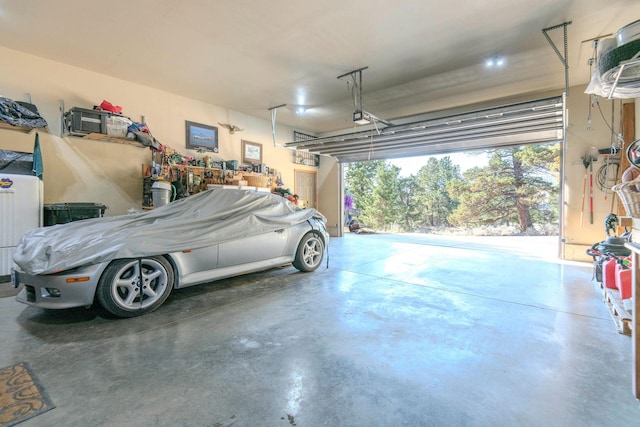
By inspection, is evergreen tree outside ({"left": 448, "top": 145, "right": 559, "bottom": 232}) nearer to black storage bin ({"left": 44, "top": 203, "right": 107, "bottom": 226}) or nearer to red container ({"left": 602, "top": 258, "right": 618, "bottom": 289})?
red container ({"left": 602, "top": 258, "right": 618, "bottom": 289})

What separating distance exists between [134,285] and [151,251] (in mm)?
347

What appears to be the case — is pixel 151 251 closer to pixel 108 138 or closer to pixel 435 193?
pixel 108 138

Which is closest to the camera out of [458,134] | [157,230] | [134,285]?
[134,285]

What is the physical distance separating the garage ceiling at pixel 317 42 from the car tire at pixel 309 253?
2782 millimetres

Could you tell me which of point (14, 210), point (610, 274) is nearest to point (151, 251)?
point (14, 210)

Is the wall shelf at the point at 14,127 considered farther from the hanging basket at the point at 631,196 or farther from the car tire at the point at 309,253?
the hanging basket at the point at 631,196

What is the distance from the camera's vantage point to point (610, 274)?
3020 mm

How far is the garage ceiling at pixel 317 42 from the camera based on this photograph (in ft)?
10.8

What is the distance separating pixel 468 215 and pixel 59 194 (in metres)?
15.8

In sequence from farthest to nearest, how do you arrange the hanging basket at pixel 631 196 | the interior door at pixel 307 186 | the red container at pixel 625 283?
the interior door at pixel 307 186
the red container at pixel 625 283
the hanging basket at pixel 631 196

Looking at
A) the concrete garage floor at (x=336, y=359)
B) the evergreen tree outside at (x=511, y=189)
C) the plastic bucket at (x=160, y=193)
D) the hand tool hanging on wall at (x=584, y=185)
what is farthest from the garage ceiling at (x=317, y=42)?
the evergreen tree outside at (x=511, y=189)

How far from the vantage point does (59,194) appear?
475 cm

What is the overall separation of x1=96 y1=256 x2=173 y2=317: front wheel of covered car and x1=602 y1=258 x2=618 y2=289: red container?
14.9ft

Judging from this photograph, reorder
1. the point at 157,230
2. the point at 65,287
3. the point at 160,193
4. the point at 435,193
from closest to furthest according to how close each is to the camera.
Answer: the point at 65,287, the point at 157,230, the point at 160,193, the point at 435,193
